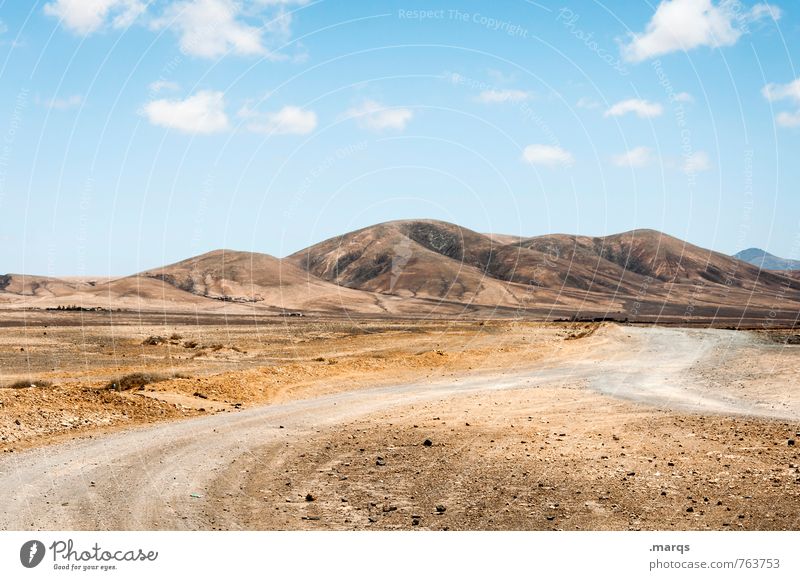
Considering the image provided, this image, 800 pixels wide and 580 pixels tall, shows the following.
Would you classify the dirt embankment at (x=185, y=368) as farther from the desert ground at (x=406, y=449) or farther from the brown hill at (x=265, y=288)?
the brown hill at (x=265, y=288)

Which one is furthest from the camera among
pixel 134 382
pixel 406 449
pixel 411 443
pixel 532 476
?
pixel 134 382

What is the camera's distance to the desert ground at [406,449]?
431 inches

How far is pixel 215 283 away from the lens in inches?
6919

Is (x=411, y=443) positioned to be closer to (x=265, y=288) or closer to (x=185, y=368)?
(x=185, y=368)

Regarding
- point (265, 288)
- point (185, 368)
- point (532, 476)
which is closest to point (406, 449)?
point (532, 476)

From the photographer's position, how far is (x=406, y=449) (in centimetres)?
1602

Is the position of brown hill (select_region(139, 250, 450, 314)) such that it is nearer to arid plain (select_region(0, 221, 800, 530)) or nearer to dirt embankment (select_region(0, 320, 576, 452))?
dirt embankment (select_region(0, 320, 576, 452))

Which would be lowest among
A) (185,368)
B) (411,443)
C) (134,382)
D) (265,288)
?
(185,368)

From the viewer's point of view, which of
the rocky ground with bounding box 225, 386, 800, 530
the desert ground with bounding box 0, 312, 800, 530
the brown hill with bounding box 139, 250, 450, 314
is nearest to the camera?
the rocky ground with bounding box 225, 386, 800, 530

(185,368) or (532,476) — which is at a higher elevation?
(532,476)

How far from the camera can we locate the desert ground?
431 inches

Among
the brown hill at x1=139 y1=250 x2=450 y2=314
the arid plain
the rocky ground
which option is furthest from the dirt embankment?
the brown hill at x1=139 y1=250 x2=450 y2=314
